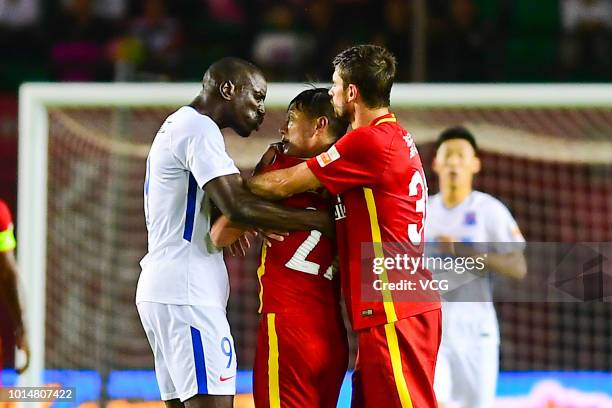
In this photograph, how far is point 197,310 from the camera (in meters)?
3.99

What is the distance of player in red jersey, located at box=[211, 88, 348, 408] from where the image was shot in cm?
401

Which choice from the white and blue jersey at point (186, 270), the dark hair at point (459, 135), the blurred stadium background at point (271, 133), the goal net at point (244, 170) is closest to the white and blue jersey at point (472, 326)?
the dark hair at point (459, 135)

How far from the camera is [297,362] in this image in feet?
13.1

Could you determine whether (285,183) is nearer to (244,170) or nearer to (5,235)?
(5,235)

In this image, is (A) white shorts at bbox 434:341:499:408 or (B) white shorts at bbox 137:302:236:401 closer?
(B) white shorts at bbox 137:302:236:401

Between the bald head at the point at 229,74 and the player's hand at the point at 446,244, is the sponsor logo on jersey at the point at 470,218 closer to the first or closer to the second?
the player's hand at the point at 446,244

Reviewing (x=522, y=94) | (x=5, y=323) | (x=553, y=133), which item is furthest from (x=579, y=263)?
(x=5, y=323)

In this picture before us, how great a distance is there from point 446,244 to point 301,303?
223 centimetres

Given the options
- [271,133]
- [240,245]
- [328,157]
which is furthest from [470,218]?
[328,157]

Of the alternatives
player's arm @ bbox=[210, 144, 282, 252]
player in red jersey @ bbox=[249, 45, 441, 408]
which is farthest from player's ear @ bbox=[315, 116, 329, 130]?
player's arm @ bbox=[210, 144, 282, 252]

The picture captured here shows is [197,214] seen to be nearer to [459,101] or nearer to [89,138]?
[459,101]

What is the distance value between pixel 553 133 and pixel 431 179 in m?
0.91

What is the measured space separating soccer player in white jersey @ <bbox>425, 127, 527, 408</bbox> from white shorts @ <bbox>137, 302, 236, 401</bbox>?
2.45 m

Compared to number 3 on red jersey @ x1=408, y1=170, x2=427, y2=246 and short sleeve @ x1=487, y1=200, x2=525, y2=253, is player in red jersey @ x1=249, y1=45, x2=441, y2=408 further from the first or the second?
short sleeve @ x1=487, y1=200, x2=525, y2=253
